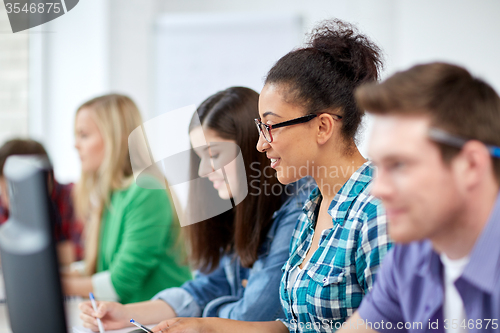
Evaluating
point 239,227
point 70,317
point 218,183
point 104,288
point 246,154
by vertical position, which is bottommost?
point 104,288

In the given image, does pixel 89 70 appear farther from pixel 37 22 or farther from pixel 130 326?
pixel 130 326

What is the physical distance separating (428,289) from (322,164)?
0.46 m

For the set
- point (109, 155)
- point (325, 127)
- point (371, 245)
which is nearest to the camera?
point (371, 245)

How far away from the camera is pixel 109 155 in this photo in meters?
1.91

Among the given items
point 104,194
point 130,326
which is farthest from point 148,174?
point 130,326

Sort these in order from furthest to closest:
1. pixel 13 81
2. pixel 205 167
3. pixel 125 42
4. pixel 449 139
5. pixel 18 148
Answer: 1. pixel 125 42
2. pixel 13 81
3. pixel 18 148
4. pixel 205 167
5. pixel 449 139

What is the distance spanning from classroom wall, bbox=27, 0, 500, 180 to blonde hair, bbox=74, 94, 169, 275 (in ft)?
4.33

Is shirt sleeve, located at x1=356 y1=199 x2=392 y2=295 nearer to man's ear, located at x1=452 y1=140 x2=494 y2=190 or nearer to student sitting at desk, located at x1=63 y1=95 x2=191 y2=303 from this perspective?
man's ear, located at x1=452 y1=140 x2=494 y2=190

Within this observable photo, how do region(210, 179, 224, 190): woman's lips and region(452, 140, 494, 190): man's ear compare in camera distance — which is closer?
region(452, 140, 494, 190): man's ear

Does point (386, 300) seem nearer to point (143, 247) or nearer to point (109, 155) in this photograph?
point (143, 247)

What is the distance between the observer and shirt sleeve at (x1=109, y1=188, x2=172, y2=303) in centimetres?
167

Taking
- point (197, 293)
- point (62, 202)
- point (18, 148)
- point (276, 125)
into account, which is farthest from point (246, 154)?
point (62, 202)

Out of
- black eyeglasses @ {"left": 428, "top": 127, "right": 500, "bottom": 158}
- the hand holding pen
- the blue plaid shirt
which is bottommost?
the hand holding pen

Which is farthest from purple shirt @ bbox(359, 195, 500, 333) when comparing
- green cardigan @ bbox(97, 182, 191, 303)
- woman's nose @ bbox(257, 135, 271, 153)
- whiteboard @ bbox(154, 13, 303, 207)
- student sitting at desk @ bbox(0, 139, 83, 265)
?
whiteboard @ bbox(154, 13, 303, 207)
